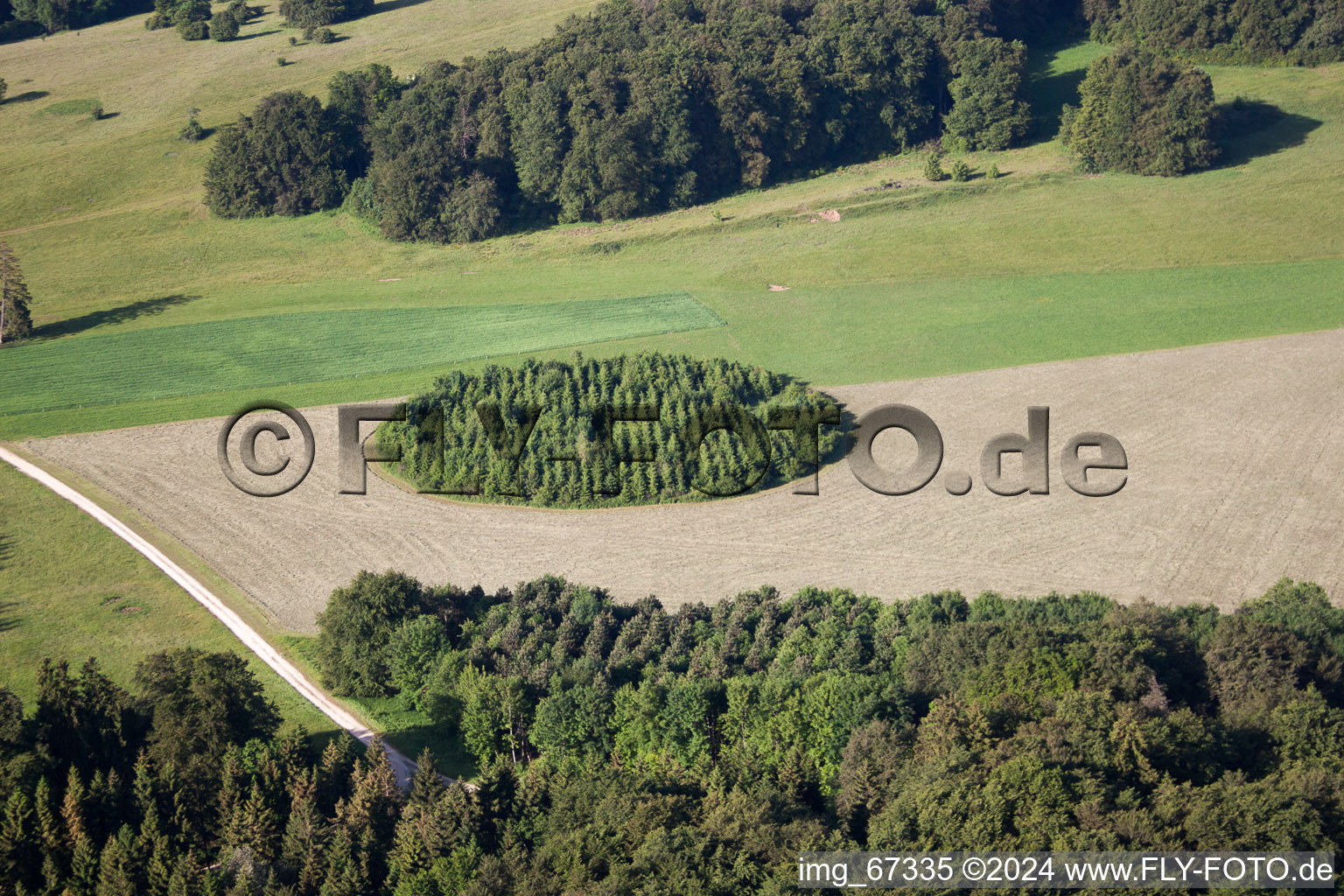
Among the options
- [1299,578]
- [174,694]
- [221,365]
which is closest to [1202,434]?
[1299,578]

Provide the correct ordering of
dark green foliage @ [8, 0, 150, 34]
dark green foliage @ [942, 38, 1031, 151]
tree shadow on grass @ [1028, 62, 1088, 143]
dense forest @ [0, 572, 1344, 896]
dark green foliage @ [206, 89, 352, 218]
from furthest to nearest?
dark green foliage @ [8, 0, 150, 34] → tree shadow on grass @ [1028, 62, 1088, 143] → dark green foliage @ [942, 38, 1031, 151] → dark green foliage @ [206, 89, 352, 218] → dense forest @ [0, 572, 1344, 896]

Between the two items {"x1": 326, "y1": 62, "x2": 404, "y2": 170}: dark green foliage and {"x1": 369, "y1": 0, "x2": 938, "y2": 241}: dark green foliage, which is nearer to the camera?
{"x1": 369, "y1": 0, "x2": 938, "y2": 241}: dark green foliage

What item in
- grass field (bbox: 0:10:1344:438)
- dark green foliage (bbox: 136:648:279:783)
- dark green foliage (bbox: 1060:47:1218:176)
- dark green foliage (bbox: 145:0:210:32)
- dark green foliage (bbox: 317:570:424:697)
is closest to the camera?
dark green foliage (bbox: 136:648:279:783)

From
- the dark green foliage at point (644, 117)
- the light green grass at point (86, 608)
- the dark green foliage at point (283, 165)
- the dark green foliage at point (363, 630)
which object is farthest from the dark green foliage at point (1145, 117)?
the light green grass at point (86, 608)

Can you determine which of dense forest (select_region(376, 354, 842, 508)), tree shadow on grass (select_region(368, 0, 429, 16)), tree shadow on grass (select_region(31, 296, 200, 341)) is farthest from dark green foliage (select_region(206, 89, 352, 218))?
dense forest (select_region(376, 354, 842, 508))

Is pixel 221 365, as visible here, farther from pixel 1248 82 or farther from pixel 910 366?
pixel 1248 82

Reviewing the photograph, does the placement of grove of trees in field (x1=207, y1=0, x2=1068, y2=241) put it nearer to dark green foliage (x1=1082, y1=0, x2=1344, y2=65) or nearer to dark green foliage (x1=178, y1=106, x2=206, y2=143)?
dark green foliage (x1=178, y1=106, x2=206, y2=143)
